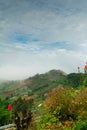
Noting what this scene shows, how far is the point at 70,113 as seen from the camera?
25.3 metres

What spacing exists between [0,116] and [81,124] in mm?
19996

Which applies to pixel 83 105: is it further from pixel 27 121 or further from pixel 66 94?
pixel 27 121

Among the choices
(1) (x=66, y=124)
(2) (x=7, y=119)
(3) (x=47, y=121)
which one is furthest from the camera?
(2) (x=7, y=119)

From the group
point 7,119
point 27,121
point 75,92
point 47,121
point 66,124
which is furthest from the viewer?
point 7,119

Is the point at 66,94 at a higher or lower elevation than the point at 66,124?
higher

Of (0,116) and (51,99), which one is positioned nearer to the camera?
(51,99)

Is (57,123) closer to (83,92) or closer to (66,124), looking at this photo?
(66,124)

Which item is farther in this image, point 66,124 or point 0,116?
point 0,116

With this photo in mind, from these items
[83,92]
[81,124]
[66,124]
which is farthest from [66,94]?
[81,124]

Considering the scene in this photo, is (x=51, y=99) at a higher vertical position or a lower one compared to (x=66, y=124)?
higher

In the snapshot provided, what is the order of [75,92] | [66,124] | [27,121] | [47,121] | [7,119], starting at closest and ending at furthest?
[27,121] < [66,124] < [47,121] < [75,92] < [7,119]

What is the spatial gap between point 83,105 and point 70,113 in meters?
1.11

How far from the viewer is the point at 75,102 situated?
25531 mm

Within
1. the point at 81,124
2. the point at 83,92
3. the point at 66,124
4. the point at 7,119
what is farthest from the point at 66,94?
the point at 7,119
